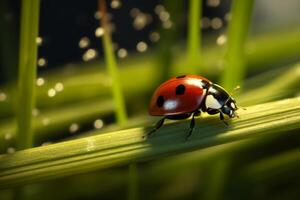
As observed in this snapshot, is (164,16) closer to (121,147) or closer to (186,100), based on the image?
(186,100)

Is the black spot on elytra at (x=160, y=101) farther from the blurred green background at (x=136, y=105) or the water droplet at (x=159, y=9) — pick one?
the water droplet at (x=159, y=9)

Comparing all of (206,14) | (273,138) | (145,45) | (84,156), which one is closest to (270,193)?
(273,138)

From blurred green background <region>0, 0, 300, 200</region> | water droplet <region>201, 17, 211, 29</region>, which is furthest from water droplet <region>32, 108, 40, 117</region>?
water droplet <region>201, 17, 211, 29</region>

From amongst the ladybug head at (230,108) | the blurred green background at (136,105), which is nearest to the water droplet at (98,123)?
the blurred green background at (136,105)

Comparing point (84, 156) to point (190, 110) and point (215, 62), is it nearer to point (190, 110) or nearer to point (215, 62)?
point (190, 110)

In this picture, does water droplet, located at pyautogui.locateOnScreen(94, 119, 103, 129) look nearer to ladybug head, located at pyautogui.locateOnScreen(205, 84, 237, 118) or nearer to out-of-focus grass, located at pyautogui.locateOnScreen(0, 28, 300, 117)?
out-of-focus grass, located at pyautogui.locateOnScreen(0, 28, 300, 117)
